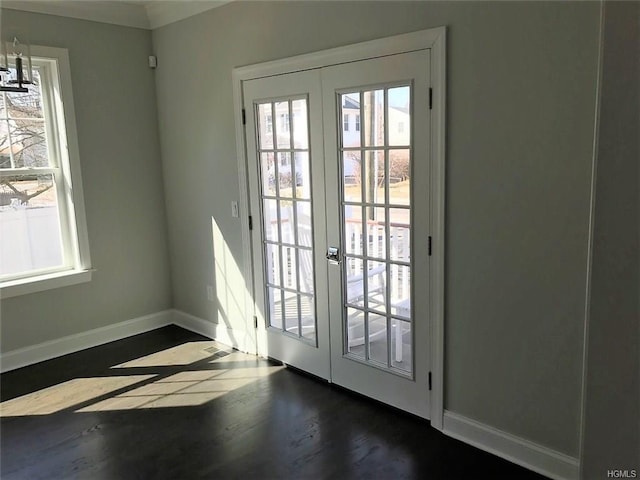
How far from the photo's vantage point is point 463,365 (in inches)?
108

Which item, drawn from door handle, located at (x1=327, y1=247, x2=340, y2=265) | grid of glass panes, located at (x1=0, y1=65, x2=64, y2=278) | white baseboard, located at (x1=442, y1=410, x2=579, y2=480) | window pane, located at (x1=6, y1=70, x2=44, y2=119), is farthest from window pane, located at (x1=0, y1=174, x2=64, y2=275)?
white baseboard, located at (x1=442, y1=410, x2=579, y2=480)

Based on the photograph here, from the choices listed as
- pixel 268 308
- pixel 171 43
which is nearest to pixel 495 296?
pixel 268 308

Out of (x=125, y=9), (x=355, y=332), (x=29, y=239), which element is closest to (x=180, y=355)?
(x=29, y=239)

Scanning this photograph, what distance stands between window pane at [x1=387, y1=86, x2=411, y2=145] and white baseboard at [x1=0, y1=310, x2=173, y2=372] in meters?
2.87

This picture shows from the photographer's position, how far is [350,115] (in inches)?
118

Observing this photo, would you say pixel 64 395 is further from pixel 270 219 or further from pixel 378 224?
pixel 378 224

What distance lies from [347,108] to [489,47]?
34.4 inches

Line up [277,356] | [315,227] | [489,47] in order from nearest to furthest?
[489,47]
[315,227]
[277,356]

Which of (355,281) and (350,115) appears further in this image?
(355,281)

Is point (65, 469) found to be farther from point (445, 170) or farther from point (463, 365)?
point (445, 170)

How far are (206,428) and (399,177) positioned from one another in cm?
177

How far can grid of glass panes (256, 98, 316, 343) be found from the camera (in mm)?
3354

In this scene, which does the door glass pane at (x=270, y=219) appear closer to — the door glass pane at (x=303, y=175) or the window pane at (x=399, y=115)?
the door glass pane at (x=303, y=175)

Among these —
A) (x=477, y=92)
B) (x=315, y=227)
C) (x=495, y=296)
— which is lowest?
(x=495, y=296)
